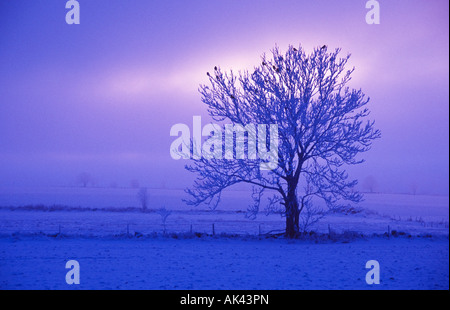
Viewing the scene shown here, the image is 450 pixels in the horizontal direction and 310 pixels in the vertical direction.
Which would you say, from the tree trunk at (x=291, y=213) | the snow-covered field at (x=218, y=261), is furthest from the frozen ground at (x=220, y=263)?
the tree trunk at (x=291, y=213)

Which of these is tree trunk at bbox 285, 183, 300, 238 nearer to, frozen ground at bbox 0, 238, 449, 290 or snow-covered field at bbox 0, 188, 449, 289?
snow-covered field at bbox 0, 188, 449, 289

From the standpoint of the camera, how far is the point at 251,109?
18922 millimetres

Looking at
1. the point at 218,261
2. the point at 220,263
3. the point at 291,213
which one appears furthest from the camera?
the point at 291,213

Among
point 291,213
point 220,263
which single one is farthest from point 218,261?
point 291,213

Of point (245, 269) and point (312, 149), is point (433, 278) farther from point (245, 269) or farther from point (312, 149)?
point (312, 149)

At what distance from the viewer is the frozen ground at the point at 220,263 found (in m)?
10.1

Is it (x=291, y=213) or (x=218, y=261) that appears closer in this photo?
(x=218, y=261)

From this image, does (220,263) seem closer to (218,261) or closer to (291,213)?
(218,261)

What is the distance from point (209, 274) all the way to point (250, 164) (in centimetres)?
838

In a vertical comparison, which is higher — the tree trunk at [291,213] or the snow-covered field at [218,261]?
the tree trunk at [291,213]

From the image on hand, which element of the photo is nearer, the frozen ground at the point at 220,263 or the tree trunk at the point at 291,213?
the frozen ground at the point at 220,263

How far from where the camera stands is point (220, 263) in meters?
13.0

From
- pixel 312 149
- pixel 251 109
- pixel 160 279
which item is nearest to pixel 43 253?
pixel 160 279

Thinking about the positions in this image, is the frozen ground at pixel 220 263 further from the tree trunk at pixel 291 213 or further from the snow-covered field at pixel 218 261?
the tree trunk at pixel 291 213
